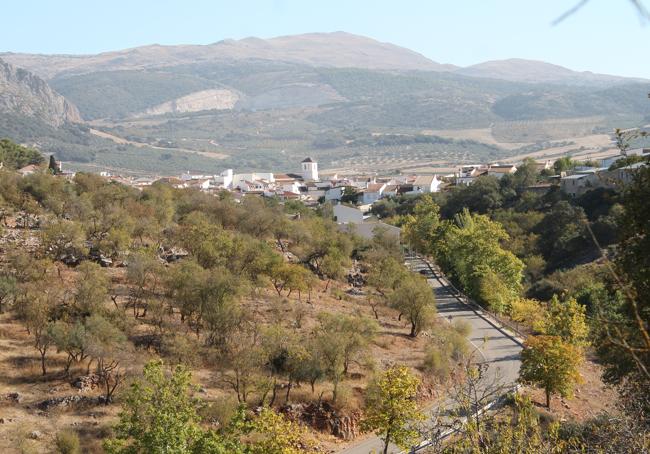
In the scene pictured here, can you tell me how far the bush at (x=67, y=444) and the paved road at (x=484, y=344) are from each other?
20.8ft

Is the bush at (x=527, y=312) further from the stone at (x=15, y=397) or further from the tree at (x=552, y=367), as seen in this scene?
the stone at (x=15, y=397)

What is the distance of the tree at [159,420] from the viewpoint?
11789mm

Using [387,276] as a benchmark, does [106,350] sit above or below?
above

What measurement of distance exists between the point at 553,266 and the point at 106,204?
24.3 m

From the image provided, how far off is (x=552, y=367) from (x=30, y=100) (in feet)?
507

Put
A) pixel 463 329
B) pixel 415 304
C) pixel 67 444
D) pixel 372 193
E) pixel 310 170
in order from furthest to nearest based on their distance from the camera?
pixel 310 170 → pixel 372 193 → pixel 415 304 → pixel 463 329 → pixel 67 444

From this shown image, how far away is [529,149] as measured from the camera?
144625mm

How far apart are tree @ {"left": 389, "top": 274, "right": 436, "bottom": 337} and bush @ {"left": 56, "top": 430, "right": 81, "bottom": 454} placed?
13.9 m

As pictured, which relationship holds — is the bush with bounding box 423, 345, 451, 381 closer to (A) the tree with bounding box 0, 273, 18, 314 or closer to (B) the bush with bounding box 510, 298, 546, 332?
(B) the bush with bounding box 510, 298, 546, 332

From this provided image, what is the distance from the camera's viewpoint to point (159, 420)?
11938 mm

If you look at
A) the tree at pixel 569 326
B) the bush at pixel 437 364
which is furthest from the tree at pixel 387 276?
the tree at pixel 569 326

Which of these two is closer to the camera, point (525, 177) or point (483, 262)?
point (483, 262)

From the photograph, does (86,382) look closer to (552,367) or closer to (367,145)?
(552,367)

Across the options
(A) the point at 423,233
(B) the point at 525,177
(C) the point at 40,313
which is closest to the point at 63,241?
(C) the point at 40,313
